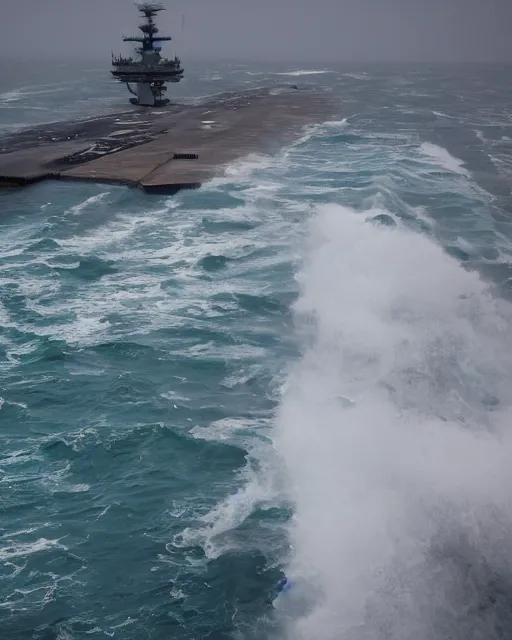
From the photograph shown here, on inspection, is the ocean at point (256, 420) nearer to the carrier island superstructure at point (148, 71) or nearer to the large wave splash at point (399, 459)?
the large wave splash at point (399, 459)

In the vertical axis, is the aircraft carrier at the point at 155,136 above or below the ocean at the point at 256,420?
above

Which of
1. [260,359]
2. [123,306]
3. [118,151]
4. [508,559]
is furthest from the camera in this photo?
[118,151]

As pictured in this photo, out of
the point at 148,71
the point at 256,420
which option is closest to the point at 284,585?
the point at 256,420

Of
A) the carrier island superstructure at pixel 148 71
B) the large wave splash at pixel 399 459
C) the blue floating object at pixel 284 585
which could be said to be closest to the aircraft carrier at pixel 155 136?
the carrier island superstructure at pixel 148 71

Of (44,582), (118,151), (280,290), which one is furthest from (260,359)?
(118,151)

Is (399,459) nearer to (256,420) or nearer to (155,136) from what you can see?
(256,420)

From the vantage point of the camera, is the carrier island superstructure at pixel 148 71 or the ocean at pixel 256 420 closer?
the ocean at pixel 256 420

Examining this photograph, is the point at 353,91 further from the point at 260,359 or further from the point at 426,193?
the point at 260,359
